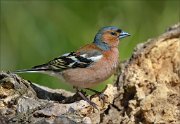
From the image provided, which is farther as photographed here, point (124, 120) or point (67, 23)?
point (67, 23)

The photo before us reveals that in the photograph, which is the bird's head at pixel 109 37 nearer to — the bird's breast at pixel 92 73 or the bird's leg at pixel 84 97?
the bird's breast at pixel 92 73

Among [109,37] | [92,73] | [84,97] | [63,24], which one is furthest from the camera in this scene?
[63,24]

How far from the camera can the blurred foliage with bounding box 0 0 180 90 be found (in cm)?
800

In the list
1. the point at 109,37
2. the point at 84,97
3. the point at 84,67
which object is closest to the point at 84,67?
the point at 84,67

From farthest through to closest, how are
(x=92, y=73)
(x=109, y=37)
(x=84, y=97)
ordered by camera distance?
(x=109, y=37) → (x=92, y=73) → (x=84, y=97)

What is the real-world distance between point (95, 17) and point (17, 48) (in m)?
1.05

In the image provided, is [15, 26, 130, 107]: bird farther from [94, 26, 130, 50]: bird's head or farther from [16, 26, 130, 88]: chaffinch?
[94, 26, 130, 50]: bird's head

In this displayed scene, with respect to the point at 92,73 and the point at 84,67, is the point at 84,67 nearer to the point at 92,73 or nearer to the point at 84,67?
the point at 84,67

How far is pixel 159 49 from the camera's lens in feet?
18.2

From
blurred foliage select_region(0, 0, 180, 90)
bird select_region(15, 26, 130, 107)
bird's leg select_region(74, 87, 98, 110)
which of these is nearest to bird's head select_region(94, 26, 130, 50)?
bird select_region(15, 26, 130, 107)

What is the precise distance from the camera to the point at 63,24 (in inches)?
339

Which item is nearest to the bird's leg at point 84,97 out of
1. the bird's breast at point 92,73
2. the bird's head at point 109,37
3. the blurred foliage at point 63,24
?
the bird's breast at point 92,73

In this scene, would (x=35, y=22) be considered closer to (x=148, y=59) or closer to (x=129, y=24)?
(x=129, y=24)

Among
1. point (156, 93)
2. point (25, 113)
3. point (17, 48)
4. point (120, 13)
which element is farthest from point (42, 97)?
point (120, 13)
